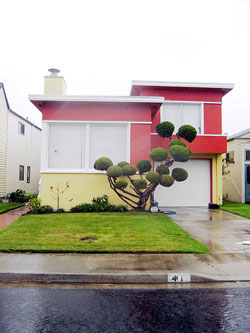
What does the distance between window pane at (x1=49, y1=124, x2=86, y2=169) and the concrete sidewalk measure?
679 centimetres

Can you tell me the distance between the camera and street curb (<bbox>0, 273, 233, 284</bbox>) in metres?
5.14

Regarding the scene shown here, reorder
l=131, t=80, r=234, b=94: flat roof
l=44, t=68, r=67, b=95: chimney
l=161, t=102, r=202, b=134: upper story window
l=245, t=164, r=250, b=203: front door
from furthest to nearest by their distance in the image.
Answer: l=245, t=164, r=250, b=203: front door < l=44, t=68, r=67, b=95: chimney < l=161, t=102, r=202, b=134: upper story window < l=131, t=80, r=234, b=94: flat roof

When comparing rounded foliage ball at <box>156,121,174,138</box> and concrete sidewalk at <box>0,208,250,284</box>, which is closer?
concrete sidewalk at <box>0,208,250,284</box>

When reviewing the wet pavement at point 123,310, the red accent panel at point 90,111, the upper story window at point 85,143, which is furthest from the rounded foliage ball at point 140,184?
the wet pavement at point 123,310

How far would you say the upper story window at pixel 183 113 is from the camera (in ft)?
49.0

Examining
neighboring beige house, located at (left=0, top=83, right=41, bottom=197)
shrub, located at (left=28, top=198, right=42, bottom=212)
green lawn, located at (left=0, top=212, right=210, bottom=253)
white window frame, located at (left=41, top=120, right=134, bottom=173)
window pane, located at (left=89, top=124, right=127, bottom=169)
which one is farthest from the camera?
neighboring beige house, located at (left=0, top=83, right=41, bottom=197)

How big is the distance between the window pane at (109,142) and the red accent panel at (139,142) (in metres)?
0.38

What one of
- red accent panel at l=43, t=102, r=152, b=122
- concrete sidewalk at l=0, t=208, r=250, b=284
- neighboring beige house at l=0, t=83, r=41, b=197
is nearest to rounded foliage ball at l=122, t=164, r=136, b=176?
red accent panel at l=43, t=102, r=152, b=122

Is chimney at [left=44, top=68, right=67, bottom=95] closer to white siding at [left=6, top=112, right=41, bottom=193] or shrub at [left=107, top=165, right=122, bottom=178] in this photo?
white siding at [left=6, top=112, right=41, bottom=193]

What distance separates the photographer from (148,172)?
12.0 meters

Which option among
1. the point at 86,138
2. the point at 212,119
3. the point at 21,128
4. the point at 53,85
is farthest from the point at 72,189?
the point at 21,128

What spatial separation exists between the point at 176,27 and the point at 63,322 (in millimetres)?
11449

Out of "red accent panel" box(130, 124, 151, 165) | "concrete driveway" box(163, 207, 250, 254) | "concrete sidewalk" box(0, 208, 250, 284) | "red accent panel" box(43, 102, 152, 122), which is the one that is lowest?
"concrete sidewalk" box(0, 208, 250, 284)

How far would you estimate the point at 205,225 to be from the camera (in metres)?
9.78
